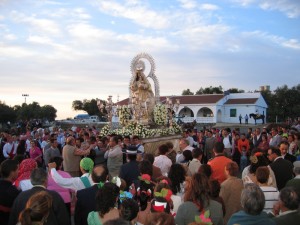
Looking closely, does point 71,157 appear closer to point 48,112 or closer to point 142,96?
point 142,96

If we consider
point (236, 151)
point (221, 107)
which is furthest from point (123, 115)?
point (221, 107)

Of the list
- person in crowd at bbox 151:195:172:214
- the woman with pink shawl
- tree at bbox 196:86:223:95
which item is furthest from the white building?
person in crowd at bbox 151:195:172:214

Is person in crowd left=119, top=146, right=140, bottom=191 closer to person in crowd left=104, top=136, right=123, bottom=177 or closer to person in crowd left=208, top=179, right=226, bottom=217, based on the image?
person in crowd left=208, top=179, right=226, bottom=217

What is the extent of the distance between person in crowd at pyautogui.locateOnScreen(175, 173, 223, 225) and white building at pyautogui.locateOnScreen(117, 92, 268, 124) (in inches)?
1811

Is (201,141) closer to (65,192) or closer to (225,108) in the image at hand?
(65,192)

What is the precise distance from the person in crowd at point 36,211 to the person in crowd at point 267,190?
116 inches

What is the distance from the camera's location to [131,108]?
21625 mm

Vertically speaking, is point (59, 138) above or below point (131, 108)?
below

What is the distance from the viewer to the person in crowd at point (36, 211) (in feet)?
10.5

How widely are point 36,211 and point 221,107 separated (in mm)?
50800

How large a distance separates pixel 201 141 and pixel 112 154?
6939 mm

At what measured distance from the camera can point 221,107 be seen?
52.7 metres

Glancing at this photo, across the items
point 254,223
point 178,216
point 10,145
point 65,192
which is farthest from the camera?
point 10,145

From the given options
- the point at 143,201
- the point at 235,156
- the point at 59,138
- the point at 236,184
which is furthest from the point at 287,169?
the point at 59,138
